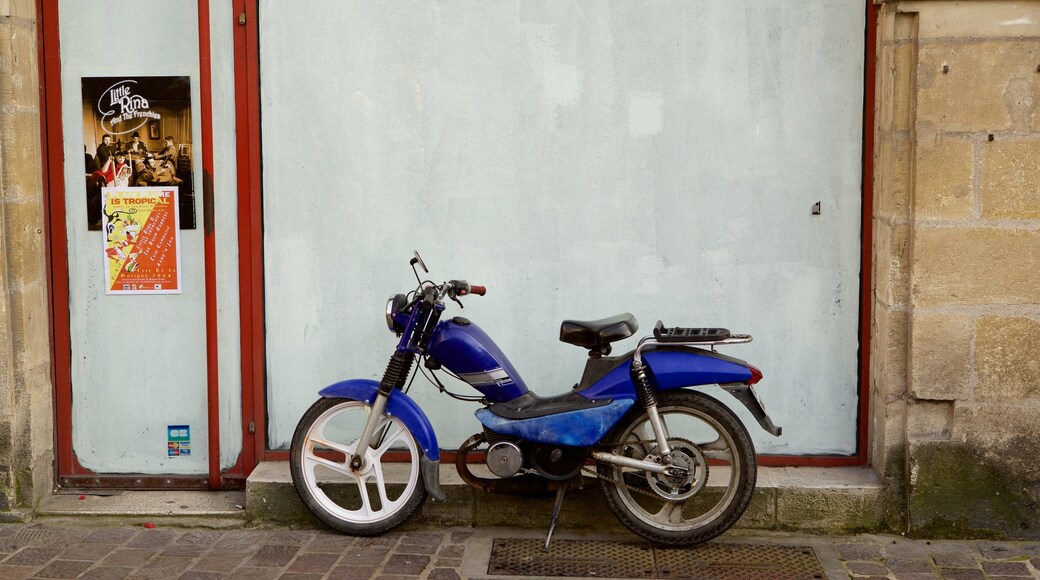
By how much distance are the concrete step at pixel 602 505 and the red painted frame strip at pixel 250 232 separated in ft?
1.09

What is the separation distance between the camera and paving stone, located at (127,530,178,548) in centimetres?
581

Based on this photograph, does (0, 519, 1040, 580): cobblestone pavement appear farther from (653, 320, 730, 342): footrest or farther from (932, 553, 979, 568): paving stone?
(653, 320, 730, 342): footrest

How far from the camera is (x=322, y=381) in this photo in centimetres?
631

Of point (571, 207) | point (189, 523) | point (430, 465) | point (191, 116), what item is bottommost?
point (189, 523)

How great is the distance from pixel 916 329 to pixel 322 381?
9.89 feet

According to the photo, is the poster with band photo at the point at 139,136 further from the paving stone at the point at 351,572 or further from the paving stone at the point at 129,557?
the paving stone at the point at 351,572

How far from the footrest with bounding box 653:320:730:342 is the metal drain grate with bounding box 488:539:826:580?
1.02 metres

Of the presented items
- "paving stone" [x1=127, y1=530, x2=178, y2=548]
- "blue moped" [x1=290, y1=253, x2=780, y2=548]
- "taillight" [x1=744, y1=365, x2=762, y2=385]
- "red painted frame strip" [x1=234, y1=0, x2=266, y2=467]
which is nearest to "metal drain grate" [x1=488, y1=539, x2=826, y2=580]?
"blue moped" [x1=290, y1=253, x2=780, y2=548]

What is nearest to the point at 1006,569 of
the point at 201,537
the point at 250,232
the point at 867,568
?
the point at 867,568

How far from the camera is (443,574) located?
5.39 metres

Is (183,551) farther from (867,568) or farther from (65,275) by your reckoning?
(867,568)

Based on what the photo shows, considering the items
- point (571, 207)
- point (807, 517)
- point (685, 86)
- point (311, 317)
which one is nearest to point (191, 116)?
point (311, 317)

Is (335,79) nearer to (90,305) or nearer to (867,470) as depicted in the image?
(90,305)

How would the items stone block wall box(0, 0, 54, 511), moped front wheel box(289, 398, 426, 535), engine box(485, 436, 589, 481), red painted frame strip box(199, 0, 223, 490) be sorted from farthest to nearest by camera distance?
red painted frame strip box(199, 0, 223, 490), stone block wall box(0, 0, 54, 511), moped front wheel box(289, 398, 426, 535), engine box(485, 436, 589, 481)
